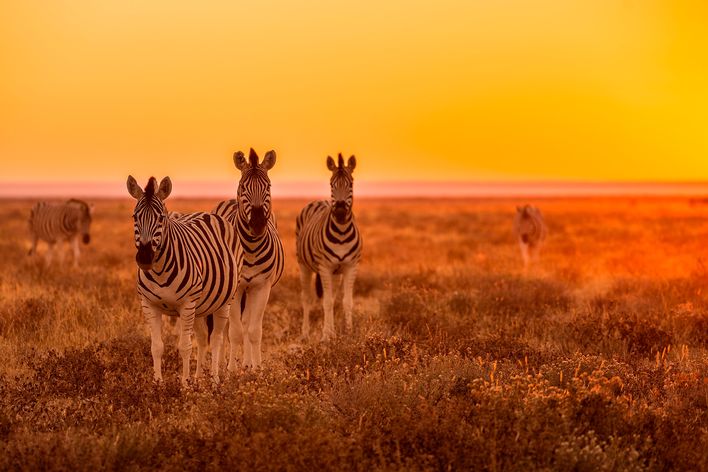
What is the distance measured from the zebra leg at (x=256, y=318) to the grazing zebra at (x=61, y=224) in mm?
12153

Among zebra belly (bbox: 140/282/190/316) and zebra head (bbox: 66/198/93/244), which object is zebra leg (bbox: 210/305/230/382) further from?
zebra head (bbox: 66/198/93/244)

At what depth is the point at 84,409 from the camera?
20.4 feet

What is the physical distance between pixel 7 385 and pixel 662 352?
7.38m

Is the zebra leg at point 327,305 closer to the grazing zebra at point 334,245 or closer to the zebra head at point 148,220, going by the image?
→ the grazing zebra at point 334,245

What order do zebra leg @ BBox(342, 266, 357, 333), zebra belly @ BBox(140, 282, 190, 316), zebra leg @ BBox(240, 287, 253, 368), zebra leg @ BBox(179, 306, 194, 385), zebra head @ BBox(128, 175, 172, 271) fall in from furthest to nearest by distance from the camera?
1. zebra leg @ BBox(342, 266, 357, 333)
2. zebra leg @ BBox(240, 287, 253, 368)
3. zebra leg @ BBox(179, 306, 194, 385)
4. zebra belly @ BBox(140, 282, 190, 316)
5. zebra head @ BBox(128, 175, 172, 271)

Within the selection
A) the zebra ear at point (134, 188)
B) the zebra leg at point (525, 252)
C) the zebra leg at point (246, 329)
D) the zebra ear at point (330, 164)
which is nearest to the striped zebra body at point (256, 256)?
the zebra leg at point (246, 329)

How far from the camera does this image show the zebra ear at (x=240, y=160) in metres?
8.62

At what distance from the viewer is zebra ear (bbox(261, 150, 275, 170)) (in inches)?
338

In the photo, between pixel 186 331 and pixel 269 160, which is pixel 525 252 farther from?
pixel 186 331

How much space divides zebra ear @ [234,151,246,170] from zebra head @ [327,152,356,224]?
1915 millimetres

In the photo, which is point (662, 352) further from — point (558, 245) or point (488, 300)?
point (558, 245)

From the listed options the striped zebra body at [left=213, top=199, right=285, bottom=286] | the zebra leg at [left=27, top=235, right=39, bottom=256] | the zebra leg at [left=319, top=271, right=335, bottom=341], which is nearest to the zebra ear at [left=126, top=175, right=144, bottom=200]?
the striped zebra body at [left=213, top=199, right=285, bottom=286]

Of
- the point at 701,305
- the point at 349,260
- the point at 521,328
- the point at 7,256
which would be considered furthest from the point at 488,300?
the point at 7,256

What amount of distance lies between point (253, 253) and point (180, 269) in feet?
5.78
